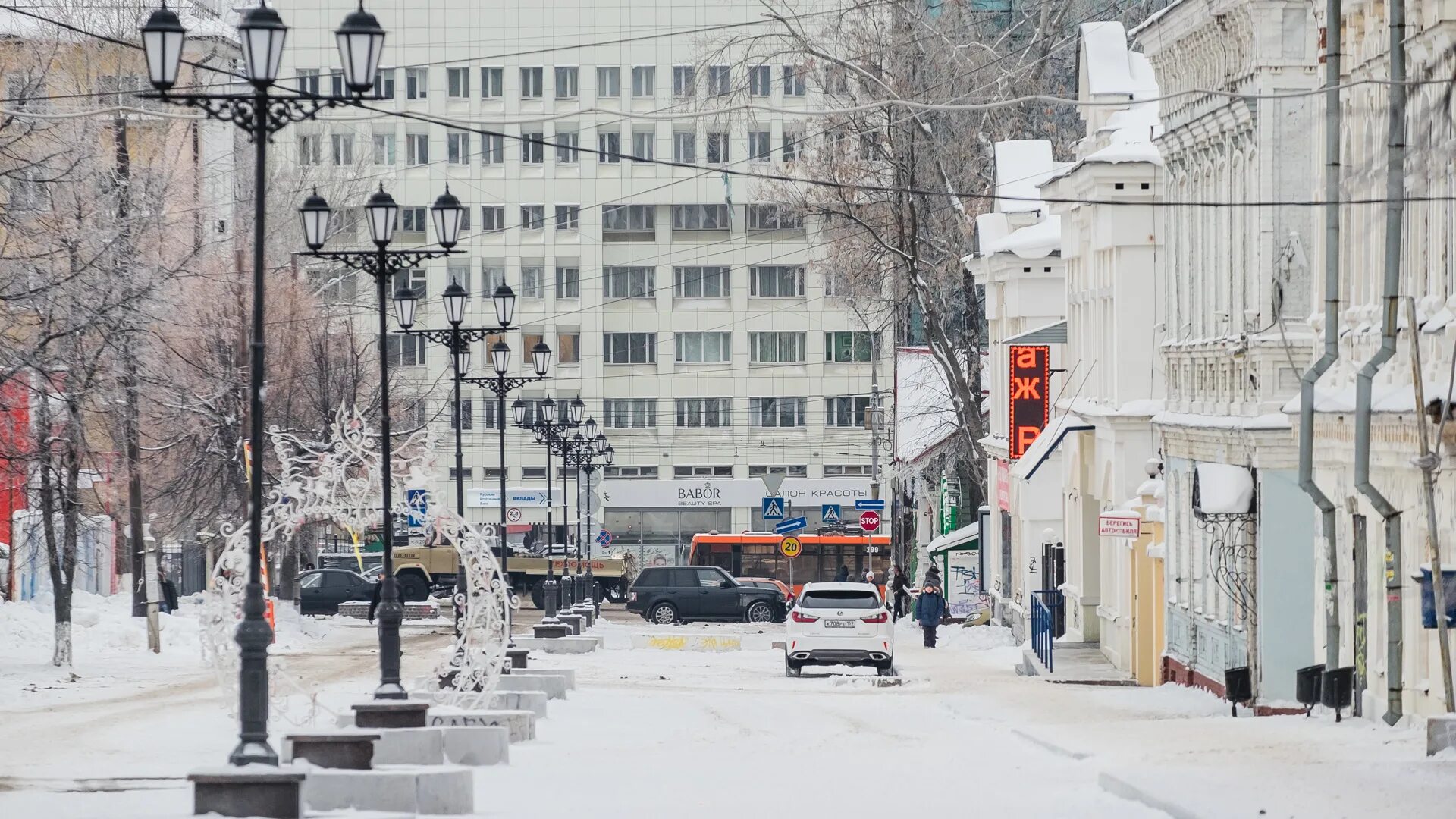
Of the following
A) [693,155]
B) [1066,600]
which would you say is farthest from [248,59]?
[693,155]

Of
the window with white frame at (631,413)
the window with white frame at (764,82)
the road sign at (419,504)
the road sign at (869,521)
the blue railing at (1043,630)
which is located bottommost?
the blue railing at (1043,630)

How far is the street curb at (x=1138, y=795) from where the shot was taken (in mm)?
14148

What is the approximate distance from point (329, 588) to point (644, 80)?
120 ft

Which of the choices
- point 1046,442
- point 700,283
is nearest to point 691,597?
point 1046,442

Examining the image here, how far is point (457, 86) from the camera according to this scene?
88312 millimetres

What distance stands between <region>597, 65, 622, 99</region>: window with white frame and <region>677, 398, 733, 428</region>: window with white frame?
12259 mm

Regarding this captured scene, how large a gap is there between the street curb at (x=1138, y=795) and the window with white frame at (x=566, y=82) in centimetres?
7223

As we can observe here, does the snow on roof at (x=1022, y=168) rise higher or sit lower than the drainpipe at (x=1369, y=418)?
higher

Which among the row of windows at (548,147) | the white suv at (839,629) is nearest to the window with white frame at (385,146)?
the row of windows at (548,147)

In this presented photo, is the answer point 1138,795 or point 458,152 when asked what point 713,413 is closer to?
point 458,152

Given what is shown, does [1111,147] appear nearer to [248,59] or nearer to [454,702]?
[454,702]

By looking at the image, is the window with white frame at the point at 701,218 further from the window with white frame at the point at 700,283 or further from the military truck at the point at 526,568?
the military truck at the point at 526,568

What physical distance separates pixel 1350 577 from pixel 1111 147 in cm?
1261

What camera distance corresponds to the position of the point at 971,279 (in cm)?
5306
